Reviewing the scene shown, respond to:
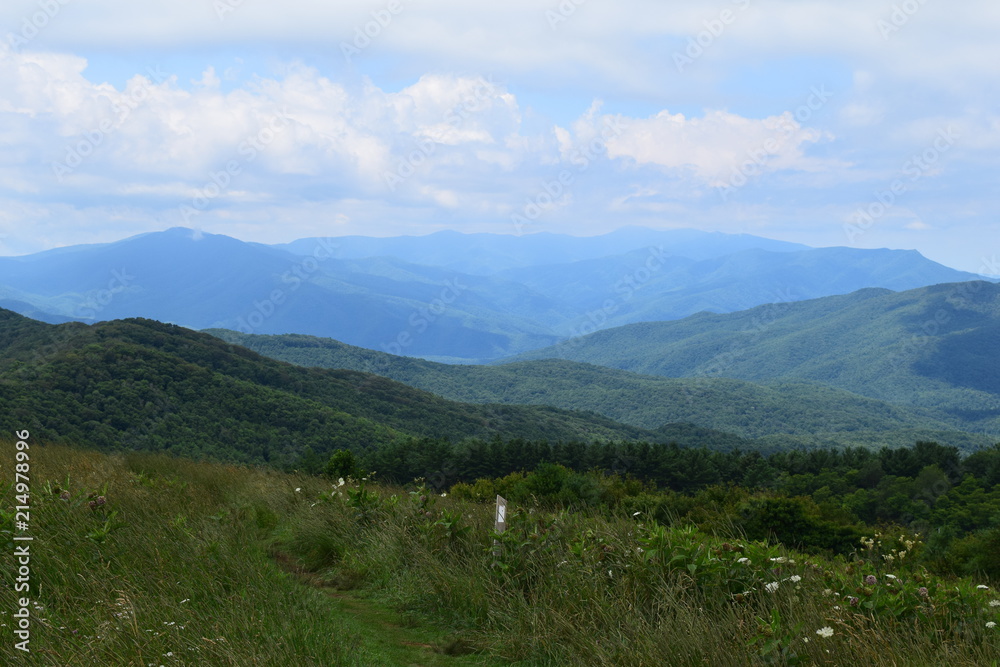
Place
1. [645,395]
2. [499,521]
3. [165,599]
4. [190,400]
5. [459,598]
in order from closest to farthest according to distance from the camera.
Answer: [165,599], [459,598], [499,521], [190,400], [645,395]

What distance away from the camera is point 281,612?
4.49 m

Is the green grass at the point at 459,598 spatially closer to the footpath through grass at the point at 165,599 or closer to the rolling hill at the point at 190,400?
the footpath through grass at the point at 165,599

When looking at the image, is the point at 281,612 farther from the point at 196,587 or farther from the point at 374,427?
the point at 374,427

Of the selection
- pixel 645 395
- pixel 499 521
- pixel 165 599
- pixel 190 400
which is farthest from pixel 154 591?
pixel 645 395

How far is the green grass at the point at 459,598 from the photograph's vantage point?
12.9ft

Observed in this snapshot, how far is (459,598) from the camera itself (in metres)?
5.76

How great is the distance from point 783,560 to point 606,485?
50.0ft

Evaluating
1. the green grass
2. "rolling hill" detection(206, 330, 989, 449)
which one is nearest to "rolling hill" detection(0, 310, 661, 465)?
the green grass

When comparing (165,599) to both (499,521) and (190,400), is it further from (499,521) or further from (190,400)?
(190,400)

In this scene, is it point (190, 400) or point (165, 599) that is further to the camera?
point (190, 400)

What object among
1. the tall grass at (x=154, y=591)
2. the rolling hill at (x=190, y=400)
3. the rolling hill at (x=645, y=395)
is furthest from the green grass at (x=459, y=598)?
the rolling hill at (x=645, y=395)

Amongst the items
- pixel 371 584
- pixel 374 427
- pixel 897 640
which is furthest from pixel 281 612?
pixel 374 427

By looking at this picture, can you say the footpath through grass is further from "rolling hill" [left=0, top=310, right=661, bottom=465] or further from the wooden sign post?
"rolling hill" [left=0, top=310, right=661, bottom=465]

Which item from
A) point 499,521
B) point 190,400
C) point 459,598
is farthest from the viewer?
point 190,400
